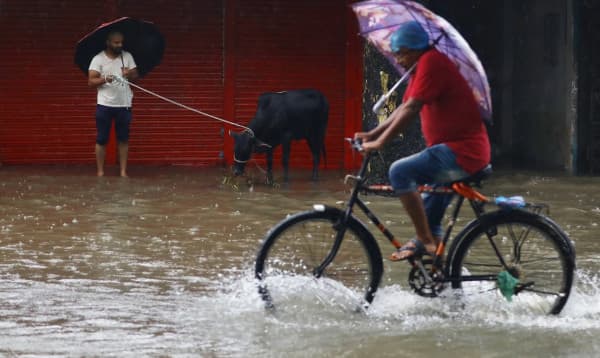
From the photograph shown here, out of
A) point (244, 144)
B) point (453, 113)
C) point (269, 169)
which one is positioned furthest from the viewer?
point (269, 169)

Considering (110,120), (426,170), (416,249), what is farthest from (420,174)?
(110,120)

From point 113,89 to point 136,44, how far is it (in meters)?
0.64

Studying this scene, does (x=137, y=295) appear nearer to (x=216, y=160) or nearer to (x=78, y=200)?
(x=78, y=200)

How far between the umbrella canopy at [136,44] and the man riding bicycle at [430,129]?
27.3 ft

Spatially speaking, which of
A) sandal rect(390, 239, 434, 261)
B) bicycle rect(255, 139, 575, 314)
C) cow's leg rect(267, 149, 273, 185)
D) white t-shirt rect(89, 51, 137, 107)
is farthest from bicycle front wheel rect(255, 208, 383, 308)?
white t-shirt rect(89, 51, 137, 107)

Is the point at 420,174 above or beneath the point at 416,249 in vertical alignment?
above

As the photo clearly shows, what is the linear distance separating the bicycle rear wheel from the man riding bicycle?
24 centimetres

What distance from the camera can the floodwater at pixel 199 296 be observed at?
702cm

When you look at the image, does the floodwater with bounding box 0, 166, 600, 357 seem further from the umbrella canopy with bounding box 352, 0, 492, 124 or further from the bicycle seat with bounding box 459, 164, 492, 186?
the umbrella canopy with bounding box 352, 0, 492, 124

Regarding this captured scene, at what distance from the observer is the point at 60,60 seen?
58.5 feet

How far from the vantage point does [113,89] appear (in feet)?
52.4

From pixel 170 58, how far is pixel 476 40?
487 cm

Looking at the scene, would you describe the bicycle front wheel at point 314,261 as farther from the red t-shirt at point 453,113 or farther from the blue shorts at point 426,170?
the red t-shirt at point 453,113

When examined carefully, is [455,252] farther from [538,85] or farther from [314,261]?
[538,85]
